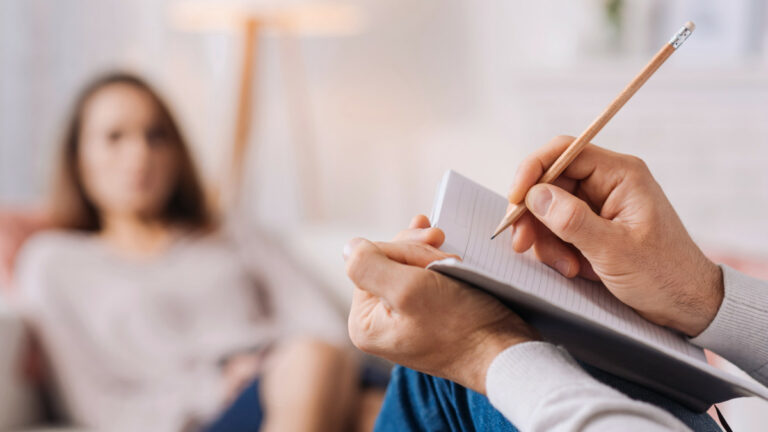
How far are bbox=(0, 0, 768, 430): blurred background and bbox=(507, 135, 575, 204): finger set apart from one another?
915 mm

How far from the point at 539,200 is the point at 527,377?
0.15 m

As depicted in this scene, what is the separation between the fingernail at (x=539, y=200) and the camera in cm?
61

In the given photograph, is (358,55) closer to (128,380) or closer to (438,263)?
(128,380)

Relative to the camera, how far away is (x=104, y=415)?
1.45 metres

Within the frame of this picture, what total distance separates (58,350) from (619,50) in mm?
1679

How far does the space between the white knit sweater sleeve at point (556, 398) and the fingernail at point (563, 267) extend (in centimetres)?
12

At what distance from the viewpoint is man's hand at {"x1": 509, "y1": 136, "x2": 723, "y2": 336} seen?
616 millimetres

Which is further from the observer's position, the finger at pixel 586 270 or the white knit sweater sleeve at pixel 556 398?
the finger at pixel 586 270

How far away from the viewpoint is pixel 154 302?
156cm

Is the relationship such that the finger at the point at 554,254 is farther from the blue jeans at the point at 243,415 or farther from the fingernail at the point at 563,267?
the blue jeans at the point at 243,415

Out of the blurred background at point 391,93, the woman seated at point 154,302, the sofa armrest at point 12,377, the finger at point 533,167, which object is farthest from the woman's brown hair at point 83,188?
the finger at point 533,167

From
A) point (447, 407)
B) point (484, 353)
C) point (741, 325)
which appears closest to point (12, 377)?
point (447, 407)

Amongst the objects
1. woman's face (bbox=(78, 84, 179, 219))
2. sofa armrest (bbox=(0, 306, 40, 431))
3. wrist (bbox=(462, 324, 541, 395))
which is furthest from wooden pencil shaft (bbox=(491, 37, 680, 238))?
woman's face (bbox=(78, 84, 179, 219))

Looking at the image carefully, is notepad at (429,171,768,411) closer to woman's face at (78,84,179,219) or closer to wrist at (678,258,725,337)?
wrist at (678,258,725,337)
